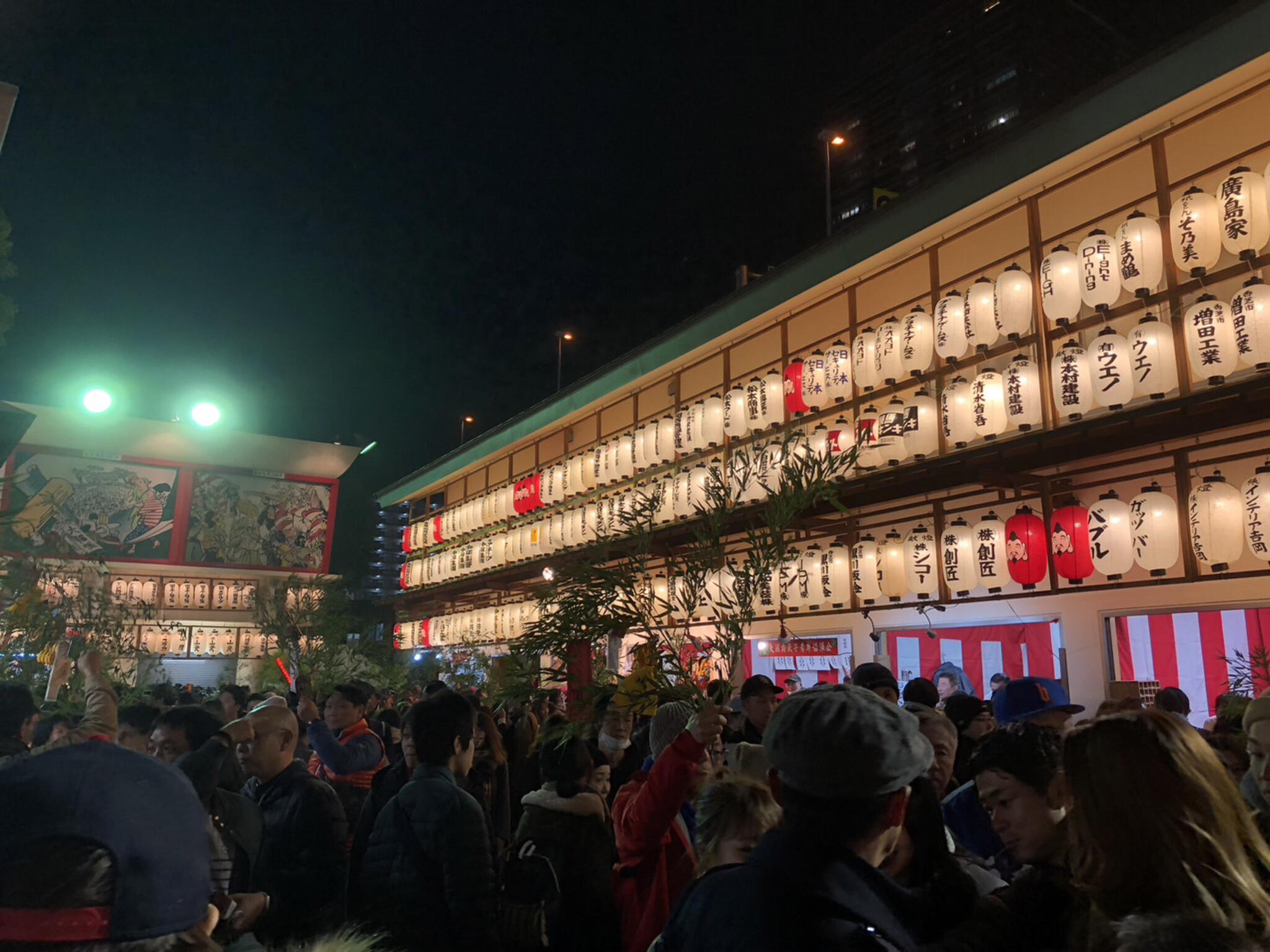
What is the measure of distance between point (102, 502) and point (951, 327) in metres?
29.7

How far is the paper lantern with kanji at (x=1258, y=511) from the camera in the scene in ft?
23.9

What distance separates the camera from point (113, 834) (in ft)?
3.54

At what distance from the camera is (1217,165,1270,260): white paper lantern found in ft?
24.9

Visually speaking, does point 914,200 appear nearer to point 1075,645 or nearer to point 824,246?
point 824,246

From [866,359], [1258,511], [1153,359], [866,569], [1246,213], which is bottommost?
[866,569]

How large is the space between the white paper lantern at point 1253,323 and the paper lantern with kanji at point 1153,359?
58 centimetres

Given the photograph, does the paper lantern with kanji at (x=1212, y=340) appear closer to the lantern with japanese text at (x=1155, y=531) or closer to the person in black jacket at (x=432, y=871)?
the lantern with japanese text at (x=1155, y=531)

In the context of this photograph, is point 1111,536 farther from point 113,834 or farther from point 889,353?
point 113,834

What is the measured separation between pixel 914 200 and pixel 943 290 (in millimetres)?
1208

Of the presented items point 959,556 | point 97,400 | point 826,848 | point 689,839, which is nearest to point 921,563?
point 959,556

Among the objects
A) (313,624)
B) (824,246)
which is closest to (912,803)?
(824,246)

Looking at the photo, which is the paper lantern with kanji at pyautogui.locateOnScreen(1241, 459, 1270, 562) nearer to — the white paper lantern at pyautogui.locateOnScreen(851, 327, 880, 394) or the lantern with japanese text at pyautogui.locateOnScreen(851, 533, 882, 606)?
the lantern with japanese text at pyautogui.locateOnScreen(851, 533, 882, 606)

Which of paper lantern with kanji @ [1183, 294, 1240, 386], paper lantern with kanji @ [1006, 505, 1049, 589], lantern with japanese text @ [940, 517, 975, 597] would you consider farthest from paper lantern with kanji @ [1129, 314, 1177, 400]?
lantern with japanese text @ [940, 517, 975, 597]

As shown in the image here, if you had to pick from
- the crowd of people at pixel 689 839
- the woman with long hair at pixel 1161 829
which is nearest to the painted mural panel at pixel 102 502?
the crowd of people at pixel 689 839
